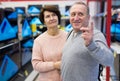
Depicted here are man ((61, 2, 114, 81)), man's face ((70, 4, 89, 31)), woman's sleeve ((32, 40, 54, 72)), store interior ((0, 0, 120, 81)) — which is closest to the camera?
man ((61, 2, 114, 81))

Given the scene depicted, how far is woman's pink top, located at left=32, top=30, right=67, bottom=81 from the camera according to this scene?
223 cm

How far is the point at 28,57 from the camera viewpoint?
6070 millimetres

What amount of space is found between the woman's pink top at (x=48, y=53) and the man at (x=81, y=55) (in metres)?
0.31

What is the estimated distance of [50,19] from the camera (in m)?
2.22

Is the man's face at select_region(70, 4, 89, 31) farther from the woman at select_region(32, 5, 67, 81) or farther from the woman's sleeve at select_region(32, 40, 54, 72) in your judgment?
the woman's sleeve at select_region(32, 40, 54, 72)

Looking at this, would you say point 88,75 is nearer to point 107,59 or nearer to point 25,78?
point 107,59

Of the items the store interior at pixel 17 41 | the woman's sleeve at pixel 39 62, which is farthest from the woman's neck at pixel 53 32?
the store interior at pixel 17 41

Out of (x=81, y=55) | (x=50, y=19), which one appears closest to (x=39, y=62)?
(x=50, y=19)

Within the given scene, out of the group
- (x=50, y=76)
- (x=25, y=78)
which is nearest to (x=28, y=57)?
(x=25, y=78)

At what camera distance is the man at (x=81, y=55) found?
1660mm

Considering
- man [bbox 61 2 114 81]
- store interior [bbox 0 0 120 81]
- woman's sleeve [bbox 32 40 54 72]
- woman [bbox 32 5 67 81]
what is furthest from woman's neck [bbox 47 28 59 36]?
store interior [bbox 0 0 120 81]

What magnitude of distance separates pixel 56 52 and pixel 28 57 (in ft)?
12.9

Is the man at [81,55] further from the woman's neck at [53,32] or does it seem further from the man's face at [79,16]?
the woman's neck at [53,32]

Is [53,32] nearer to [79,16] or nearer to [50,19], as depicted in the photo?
[50,19]
